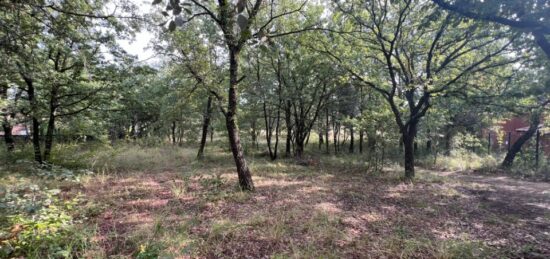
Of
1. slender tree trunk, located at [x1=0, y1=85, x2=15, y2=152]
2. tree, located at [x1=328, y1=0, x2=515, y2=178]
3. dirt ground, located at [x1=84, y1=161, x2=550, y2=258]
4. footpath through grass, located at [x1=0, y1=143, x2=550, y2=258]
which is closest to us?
footpath through grass, located at [x1=0, y1=143, x2=550, y2=258]

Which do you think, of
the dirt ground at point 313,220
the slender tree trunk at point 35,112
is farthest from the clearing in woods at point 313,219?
the slender tree trunk at point 35,112

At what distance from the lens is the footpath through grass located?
273 centimetres

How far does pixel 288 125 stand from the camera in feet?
41.4

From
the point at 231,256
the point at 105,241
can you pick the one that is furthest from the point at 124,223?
the point at 231,256

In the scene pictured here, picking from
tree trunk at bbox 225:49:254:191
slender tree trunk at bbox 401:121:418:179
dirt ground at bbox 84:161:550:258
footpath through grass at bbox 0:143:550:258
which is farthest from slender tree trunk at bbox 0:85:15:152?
slender tree trunk at bbox 401:121:418:179

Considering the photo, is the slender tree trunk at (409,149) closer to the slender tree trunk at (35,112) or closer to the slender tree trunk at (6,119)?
the slender tree trunk at (35,112)

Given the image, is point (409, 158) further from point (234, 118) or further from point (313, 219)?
point (234, 118)

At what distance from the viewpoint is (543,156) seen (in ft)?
34.4

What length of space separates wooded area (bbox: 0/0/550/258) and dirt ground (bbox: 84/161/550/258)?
3 cm

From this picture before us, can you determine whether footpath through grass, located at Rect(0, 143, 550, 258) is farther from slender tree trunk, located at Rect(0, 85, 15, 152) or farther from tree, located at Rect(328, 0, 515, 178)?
tree, located at Rect(328, 0, 515, 178)

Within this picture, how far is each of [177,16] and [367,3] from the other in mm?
7109

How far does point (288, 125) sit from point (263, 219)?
355 inches

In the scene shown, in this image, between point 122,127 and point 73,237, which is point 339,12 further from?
point 122,127

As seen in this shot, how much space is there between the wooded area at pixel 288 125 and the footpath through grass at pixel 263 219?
0.11 ft
